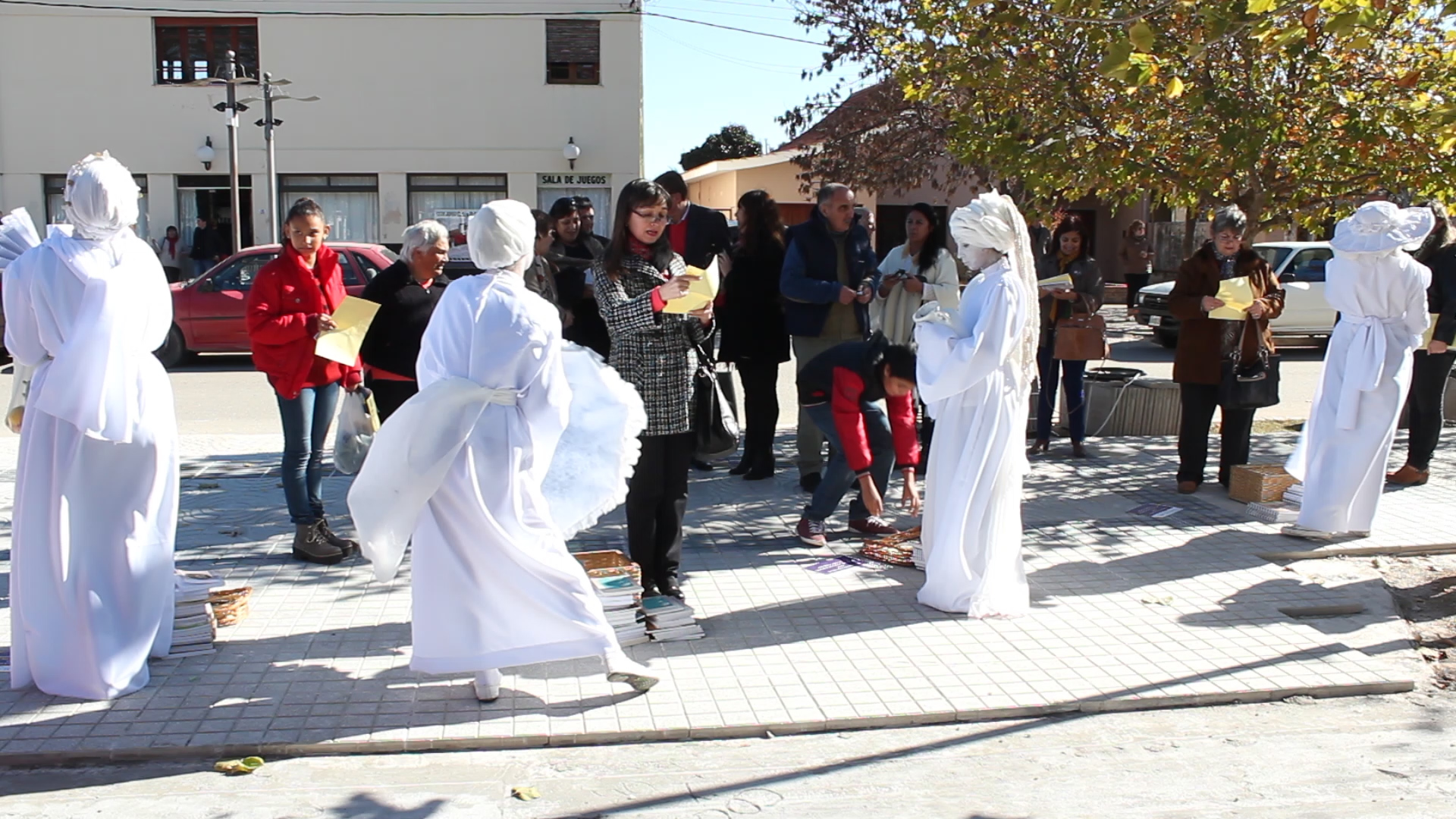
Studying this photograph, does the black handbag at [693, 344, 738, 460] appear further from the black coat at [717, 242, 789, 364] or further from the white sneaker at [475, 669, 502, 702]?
the black coat at [717, 242, 789, 364]

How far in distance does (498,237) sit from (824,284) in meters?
3.72

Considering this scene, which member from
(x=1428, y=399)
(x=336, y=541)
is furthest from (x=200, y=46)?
(x=1428, y=399)

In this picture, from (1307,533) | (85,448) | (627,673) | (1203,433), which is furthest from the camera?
(1203,433)

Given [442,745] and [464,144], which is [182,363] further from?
[442,745]

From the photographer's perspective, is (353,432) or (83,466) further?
(353,432)

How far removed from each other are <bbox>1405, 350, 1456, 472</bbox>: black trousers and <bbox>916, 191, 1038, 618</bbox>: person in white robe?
14.7 ft

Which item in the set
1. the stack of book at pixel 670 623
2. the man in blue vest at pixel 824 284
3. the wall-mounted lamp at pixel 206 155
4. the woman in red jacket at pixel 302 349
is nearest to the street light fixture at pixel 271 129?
the wall-mounted lamp at pixel 206 155

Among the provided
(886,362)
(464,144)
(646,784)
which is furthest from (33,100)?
(646,784)

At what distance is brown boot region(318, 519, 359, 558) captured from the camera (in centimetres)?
665

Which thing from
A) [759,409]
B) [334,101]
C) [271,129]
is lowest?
[759,409]

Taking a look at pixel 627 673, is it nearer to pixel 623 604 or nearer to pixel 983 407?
pixel 623 604

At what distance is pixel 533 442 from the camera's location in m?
4.57

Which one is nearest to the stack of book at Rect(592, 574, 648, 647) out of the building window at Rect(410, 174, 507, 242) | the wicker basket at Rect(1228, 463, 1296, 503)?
the wicker basket at Rect(1228, 463, 1296, 503)

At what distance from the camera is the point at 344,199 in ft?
85.5
